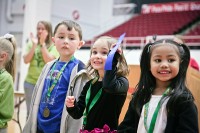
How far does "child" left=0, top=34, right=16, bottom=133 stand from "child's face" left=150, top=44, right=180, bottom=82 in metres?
0.97

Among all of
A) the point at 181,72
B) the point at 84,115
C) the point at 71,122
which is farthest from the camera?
the point at 71,122

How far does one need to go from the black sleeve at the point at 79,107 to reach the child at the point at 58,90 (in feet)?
0.26

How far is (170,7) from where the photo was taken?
1015 centimetres

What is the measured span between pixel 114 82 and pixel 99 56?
0.22 meters

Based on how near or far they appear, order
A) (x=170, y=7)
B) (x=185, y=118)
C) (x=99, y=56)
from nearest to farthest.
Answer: (x=185, y=118) < (x=99, y=56) < (x=170, y=7)

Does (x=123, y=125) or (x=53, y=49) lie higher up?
(x=53, y=49)

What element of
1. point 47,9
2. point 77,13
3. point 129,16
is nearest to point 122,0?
point 129,16

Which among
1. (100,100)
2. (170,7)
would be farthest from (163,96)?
(170,7)

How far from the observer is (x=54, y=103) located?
1.66 meters

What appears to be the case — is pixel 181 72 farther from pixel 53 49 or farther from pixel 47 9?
pixel 47 9

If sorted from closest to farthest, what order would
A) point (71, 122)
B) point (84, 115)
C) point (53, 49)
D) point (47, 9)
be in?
point (84, 115) < point (71, 122) < point (53, 49) < point (47, 9)

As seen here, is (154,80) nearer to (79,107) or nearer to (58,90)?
(79,107)

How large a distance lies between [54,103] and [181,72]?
2.43 feet

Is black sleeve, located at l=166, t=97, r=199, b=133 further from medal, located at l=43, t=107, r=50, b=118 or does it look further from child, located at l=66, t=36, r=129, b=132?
medal, located at l=43, t=107, r=50, b=118
